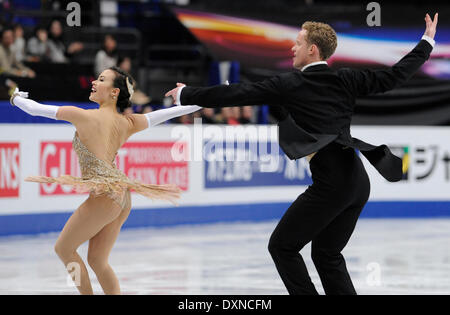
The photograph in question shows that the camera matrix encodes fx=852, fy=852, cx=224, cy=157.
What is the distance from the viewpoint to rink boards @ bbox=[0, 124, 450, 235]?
1070 centimetres

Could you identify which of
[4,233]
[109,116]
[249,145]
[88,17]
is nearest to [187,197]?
[249,145]

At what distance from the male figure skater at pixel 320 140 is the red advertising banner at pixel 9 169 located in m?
5.84

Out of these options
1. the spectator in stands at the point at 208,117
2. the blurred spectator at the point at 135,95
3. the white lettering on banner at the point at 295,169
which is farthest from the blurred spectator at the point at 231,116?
the blurred spectator at the point at 135,95

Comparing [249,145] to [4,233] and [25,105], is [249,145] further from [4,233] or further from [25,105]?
[25,105]

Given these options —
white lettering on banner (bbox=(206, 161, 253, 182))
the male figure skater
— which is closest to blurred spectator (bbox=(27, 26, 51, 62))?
white lettering on banner (bbox=(206, 161, 253, 182))

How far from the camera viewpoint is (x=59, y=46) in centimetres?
1298

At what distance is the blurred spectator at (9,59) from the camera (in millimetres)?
11867

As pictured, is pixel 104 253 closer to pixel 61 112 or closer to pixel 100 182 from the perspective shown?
pixel 100 182

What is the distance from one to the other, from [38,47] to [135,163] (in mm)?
2554

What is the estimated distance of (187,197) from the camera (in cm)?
1233

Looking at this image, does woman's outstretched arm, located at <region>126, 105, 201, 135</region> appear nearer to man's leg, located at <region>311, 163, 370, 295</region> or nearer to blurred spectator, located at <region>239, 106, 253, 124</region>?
man's leg, located at <region>311, 163, 370, 295</region>

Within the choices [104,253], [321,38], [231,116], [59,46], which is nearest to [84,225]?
[104,253]

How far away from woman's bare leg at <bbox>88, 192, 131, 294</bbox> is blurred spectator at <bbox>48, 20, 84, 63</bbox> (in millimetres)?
7908

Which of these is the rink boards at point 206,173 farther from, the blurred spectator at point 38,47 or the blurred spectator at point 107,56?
the blurred spectator at point 38,47
